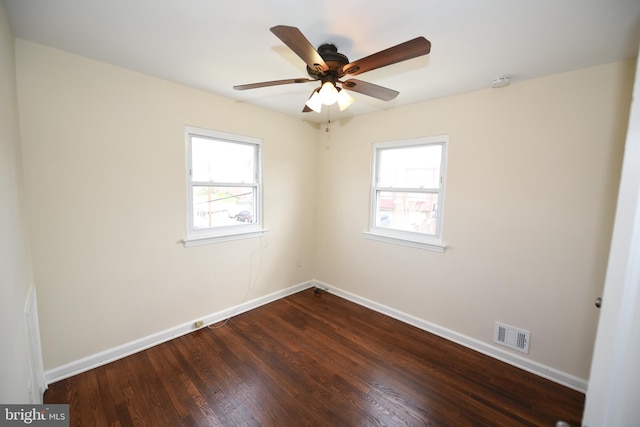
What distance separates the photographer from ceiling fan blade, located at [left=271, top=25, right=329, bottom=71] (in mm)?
1118

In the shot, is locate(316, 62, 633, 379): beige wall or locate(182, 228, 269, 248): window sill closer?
locate(316, 62, 633, 379): beige wall

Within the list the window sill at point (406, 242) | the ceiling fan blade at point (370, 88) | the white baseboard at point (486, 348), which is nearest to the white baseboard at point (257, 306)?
the white baseboard at point (486, 348)

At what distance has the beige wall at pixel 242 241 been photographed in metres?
1.81

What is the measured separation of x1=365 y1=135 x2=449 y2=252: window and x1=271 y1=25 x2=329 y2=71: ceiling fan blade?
1668 millimetres

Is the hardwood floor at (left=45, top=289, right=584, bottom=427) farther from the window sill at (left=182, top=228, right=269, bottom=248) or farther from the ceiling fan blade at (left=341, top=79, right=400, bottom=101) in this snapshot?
the ceiling fan blade at (left=341, top=79, right=400, bottom=101)

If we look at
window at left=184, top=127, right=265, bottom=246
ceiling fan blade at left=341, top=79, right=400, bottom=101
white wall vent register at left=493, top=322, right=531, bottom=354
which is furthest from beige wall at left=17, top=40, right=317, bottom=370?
white wall vent register at left=493, top=322, right=531, bottom=354

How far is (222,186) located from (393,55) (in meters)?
2.13

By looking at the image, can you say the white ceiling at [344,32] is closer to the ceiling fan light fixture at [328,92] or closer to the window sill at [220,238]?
the ceiling fan light fixture at [328,92]

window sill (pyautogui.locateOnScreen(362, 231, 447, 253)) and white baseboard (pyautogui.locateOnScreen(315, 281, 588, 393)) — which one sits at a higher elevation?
window sill (pyautogui.locateOnScreen(362, 231, 447, 253))

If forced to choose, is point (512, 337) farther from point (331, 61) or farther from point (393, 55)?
point (331, 61)

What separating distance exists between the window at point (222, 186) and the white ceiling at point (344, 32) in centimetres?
73

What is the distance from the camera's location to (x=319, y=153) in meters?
3.70

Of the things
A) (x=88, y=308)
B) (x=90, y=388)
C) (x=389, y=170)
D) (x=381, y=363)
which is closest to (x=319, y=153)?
(x=389, y=170)

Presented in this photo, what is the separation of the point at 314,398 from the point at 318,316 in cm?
117
